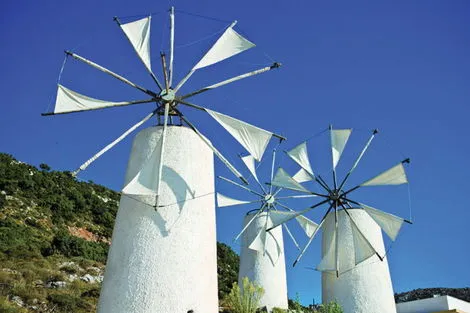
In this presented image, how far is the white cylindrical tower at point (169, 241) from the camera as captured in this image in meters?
6.30

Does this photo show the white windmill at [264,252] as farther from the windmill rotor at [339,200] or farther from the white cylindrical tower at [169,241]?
the white cylindrical tower at [169,241]

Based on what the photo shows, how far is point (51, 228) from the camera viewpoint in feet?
86.6

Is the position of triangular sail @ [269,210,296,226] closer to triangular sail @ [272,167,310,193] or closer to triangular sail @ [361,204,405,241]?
triangular sail @ [272,167,310,193]

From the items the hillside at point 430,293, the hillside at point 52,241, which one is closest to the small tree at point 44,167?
the hillside at point 52,241

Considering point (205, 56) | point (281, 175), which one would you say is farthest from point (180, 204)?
point (281, 175)

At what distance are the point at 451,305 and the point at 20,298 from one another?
43.4ft

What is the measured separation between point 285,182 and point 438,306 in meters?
6.24

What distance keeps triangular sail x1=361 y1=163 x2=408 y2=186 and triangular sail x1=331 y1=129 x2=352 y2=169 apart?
159cm

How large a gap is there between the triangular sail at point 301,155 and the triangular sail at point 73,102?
808 cm

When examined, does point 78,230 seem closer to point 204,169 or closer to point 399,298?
point 399,298

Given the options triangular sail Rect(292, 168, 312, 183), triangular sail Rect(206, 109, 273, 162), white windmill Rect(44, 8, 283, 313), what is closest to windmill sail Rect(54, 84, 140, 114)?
white windmill Rect(44, 8, 283, 313)

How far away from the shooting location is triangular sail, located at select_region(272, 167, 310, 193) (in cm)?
1378

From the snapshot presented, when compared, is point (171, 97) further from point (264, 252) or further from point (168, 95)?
point (264, 252)

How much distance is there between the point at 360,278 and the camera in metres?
11.9
